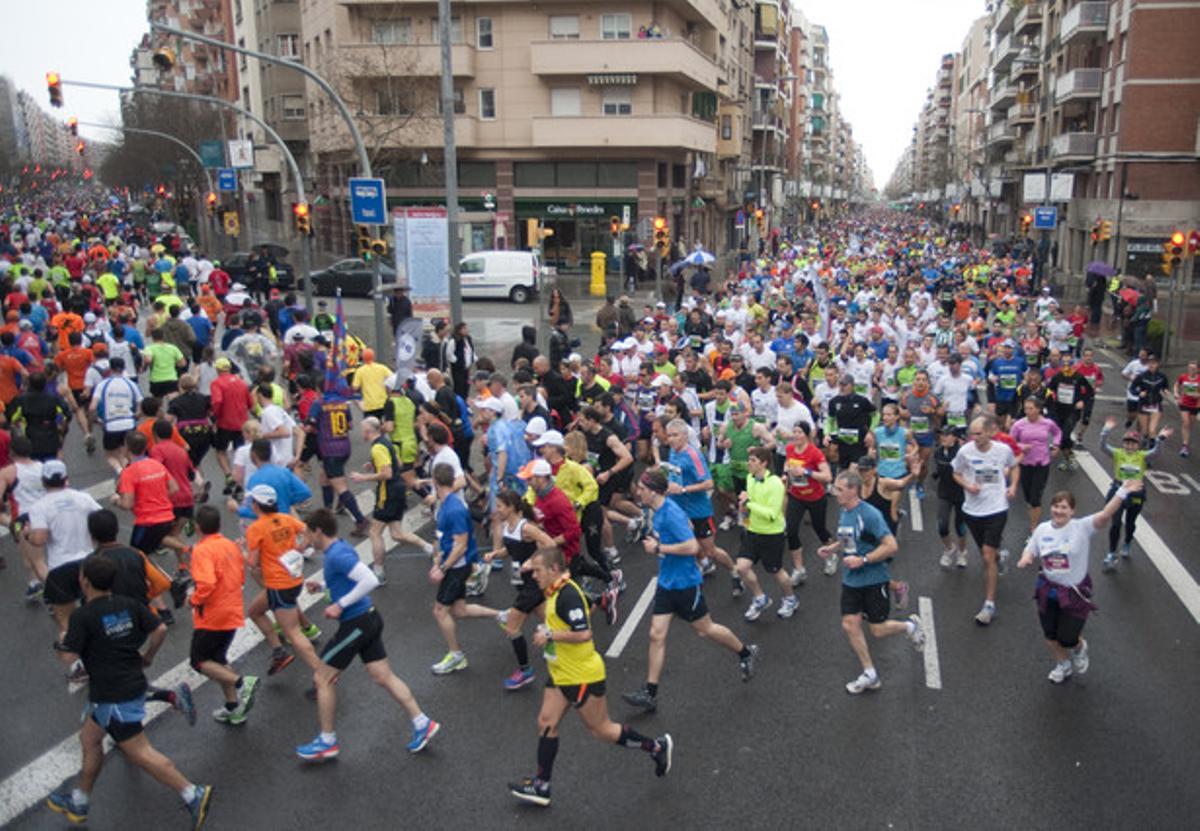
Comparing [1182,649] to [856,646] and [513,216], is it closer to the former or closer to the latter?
[856,646]

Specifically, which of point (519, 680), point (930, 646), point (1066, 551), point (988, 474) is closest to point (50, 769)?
point (519, 680)

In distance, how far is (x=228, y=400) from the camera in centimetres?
1202

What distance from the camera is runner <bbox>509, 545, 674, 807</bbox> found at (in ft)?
19.4

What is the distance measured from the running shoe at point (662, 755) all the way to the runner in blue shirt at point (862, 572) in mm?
1878

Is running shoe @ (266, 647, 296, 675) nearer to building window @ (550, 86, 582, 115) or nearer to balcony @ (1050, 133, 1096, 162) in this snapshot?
building window @ (550, 86, 582, 115)

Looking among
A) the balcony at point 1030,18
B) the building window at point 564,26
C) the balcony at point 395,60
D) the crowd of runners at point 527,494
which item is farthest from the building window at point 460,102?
the balcony at point 1030,18

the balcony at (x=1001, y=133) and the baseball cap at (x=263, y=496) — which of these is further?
the balcony at (x=1001, y=133)

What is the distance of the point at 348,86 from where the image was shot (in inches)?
1518

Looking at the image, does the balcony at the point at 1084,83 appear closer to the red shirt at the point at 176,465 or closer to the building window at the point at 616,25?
the building window at the point at 616,25

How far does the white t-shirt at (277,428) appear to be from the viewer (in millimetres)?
10438

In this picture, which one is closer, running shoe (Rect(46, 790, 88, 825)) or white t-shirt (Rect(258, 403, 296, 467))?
running shoe (Rect(46, 790, 88, 825))

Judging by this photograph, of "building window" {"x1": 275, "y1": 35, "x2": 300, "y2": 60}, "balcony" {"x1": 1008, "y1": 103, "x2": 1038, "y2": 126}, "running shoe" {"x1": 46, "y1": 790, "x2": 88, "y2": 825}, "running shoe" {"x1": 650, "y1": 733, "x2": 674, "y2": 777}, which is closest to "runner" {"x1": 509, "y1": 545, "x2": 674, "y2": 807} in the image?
"running shoe" {"x1": 650, "y1": 733, "x2": 674, "y2": 777}

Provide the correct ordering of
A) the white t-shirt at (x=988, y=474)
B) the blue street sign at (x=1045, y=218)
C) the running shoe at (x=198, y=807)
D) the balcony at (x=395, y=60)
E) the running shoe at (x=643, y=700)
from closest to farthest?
the running shoe at (x=198, y=807) < the running shoe at (x=643, y=700) < the white t-shirt at (x=988, y=474) < the balcony at (x=395, y=60) < the blue street sign at (x=1045, y=218)

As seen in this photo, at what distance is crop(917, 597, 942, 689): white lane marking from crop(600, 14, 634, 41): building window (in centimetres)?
3663
